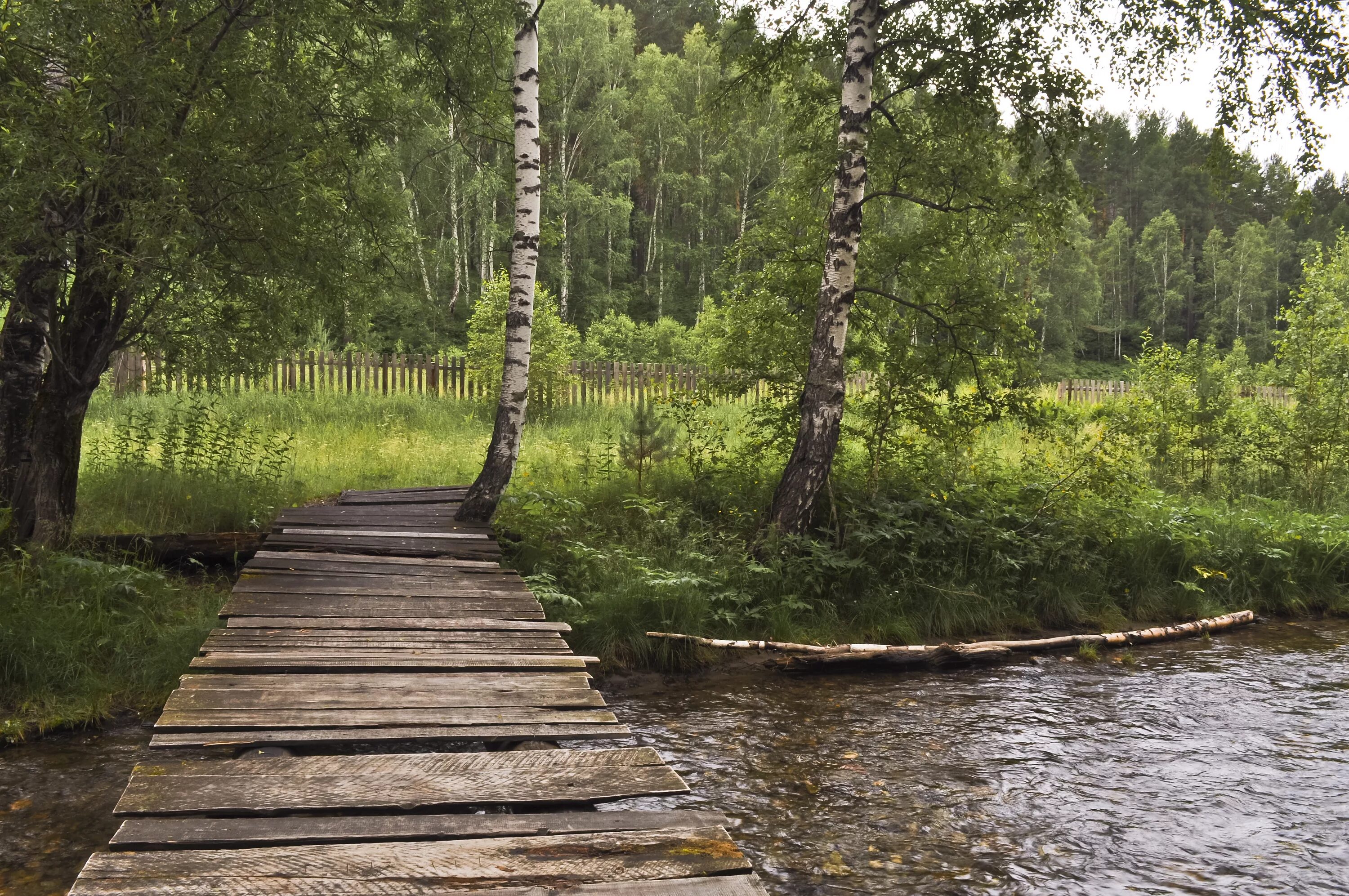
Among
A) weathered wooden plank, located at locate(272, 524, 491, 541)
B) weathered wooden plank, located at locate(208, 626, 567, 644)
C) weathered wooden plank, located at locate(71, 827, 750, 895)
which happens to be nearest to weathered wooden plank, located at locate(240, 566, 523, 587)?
weathered wooden plank, located at locate(272, 524, 491, 541)

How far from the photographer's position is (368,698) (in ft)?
14.6

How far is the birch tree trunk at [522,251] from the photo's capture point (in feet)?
28.8

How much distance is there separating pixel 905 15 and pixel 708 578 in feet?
21.4

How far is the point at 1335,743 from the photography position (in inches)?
242

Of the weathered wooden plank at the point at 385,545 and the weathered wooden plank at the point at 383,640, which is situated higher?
the weathered wooden plank at the point at 385,545

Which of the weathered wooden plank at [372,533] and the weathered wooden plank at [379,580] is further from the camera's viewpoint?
the weathered wooden plank at [372,533]

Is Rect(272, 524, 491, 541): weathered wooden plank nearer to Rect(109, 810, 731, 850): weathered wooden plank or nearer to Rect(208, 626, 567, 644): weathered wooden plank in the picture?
Rect(208, 626, 567, 644): weathered wooden plank

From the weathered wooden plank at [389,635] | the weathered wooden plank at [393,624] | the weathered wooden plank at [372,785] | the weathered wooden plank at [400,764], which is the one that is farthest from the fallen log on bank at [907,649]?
the weathered wooden plank at [372,785]

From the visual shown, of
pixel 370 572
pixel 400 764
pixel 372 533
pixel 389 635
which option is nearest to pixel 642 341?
pixel 372 533

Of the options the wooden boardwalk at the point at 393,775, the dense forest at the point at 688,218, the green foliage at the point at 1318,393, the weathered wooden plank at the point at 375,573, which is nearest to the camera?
the wooden boardwalk at the point at 393,775

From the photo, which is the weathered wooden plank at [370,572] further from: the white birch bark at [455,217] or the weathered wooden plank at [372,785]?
the white birch bark at [455,217]

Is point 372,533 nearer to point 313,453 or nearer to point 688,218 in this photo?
point 313,453

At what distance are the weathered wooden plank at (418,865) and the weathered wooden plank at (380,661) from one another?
198 cm

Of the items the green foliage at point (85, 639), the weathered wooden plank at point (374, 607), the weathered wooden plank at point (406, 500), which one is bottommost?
the green foliage at point (85, 639)
